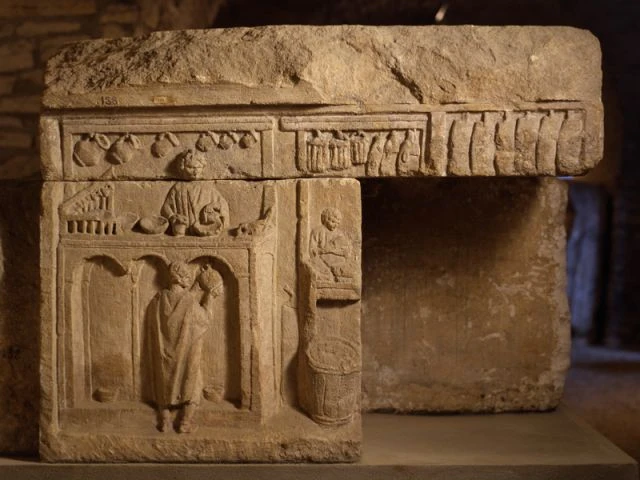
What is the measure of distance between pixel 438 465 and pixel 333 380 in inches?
24.3

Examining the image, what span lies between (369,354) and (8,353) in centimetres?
194

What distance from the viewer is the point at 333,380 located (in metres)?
3.09

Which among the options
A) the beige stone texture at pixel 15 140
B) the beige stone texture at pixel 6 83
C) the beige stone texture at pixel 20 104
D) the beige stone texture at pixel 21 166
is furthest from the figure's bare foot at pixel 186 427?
the beige stone texture at pixel 6 83

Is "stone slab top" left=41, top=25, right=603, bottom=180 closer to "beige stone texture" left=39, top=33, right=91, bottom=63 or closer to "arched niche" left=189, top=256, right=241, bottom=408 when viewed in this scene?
"arched niche" left=189, top=256, right=241, bottom=408

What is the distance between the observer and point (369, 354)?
154 inches

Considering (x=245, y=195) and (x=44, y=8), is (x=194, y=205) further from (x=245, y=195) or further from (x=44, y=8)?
(x=44, y=8)

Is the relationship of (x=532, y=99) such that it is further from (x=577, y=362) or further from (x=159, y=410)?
(x=577, y=362)

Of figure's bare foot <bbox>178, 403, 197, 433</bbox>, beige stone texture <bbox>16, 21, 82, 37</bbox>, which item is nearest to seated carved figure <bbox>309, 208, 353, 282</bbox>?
figure's bare foot <bbox>178, 403, 197, 433</bbox>

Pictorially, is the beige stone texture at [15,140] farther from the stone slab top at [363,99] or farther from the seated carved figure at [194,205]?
the seated carved figure at [194,205]

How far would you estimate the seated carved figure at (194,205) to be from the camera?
122 inches

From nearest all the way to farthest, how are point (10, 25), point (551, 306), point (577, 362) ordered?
point (551, 306) → point (10, 25) → point (577, 362)

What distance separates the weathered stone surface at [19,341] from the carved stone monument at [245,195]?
0.32 m

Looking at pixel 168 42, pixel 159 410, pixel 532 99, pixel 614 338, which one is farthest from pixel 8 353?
pixel 614 338

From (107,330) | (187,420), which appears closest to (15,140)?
(107,330)
